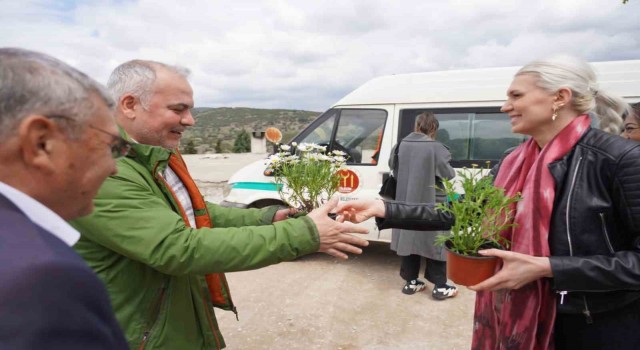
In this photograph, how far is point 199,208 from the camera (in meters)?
1.89

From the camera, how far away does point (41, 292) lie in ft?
2.06

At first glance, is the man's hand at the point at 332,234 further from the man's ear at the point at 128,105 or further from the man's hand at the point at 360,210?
the man's ear at the point at 128,105

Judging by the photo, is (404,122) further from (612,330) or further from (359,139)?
(612,330)

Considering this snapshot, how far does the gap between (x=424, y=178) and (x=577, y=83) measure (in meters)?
2.81

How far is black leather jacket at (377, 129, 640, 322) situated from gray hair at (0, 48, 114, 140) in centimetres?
168

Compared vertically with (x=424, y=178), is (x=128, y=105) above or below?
above

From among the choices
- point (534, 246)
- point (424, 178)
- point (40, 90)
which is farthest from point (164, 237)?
point (424, 178)

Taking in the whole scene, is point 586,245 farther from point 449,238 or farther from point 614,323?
point 449,238

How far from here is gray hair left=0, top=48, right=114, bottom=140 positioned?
28.7 inches

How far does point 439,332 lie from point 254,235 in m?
2.99

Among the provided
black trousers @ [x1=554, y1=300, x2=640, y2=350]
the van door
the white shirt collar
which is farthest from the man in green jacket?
the van door

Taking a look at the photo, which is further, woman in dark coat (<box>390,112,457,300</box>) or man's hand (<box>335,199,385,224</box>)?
woman in dark coat (<box>390,112,457,300</box>)

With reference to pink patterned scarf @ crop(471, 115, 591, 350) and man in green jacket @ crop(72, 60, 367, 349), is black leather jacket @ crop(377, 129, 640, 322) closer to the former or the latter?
pink patterned scarf @ crop(471, 115, 591, 350)

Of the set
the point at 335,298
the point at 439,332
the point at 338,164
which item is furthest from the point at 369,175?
the point at 338,164
